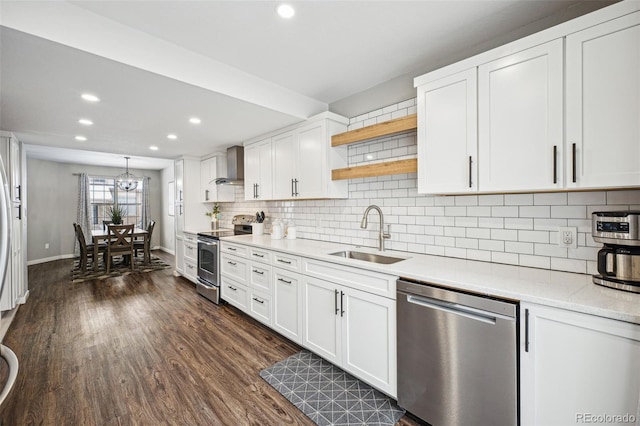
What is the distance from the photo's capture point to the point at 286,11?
1816mm

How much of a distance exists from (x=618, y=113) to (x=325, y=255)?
190 cm

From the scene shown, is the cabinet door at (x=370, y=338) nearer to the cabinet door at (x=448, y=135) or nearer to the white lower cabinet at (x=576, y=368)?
the white lower cabinet at (x=576, y=368)

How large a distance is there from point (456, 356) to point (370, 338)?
1.94 feet

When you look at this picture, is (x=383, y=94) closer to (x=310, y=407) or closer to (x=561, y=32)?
(x=561, y=32)

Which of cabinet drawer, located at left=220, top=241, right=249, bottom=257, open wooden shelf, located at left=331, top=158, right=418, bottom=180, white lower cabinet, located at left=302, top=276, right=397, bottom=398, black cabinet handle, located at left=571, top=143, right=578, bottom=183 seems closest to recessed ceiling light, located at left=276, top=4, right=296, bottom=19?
open wooden shelf, located at left=331, top=158, right=418, bottom=180

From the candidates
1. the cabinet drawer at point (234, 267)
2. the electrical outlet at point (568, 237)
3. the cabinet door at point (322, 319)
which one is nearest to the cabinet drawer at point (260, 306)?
the cabinet drawer at point (234, 267)

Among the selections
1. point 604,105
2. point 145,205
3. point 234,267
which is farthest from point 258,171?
point 145,205

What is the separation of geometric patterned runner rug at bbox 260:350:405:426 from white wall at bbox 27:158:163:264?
7.50 m

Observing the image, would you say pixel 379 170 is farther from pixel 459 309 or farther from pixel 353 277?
pixel 459 309

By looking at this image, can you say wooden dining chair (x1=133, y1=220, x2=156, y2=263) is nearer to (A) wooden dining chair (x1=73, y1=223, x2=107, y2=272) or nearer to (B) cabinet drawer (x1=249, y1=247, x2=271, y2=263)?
(A) wooden dining chair (x1=73, y1=223, x2=107, y2=272)

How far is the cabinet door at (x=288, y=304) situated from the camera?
2609 mm

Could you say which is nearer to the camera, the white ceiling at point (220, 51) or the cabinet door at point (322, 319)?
the white ceiling at point (220, 51)

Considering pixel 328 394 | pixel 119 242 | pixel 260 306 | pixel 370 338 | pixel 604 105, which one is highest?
pixel 604 105

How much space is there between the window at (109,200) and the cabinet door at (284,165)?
6435mm
